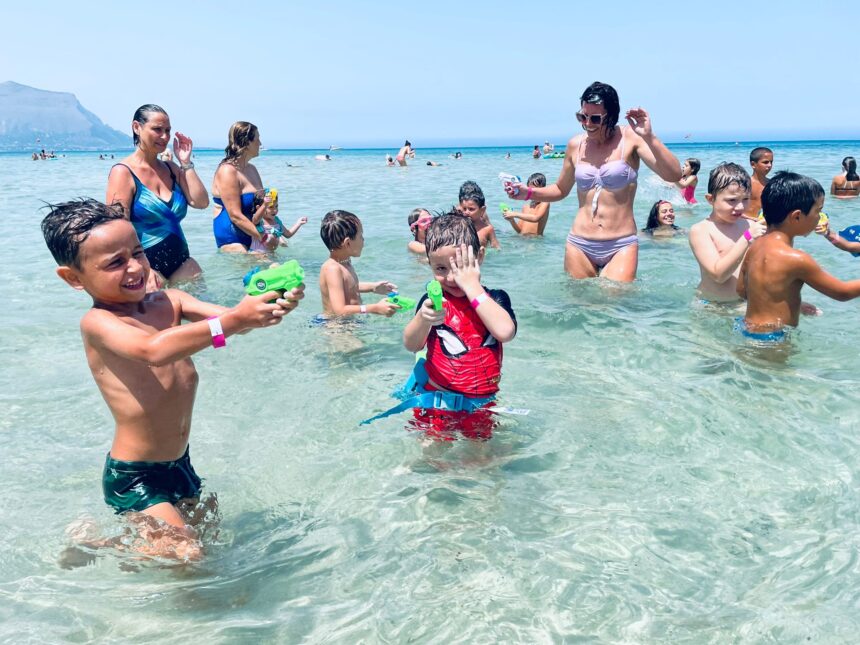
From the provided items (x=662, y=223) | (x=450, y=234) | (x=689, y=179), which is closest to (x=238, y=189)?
(x=450, y=234)

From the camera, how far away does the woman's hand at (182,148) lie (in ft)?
20.2

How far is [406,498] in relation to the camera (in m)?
3.48

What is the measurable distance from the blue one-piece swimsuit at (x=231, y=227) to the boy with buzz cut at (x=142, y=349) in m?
5.08

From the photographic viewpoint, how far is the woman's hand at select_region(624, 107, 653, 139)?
539cm

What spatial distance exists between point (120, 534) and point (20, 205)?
1759 centimetres

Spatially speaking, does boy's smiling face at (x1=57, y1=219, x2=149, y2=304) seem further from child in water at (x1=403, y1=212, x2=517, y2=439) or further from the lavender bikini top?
the lavender bikini top

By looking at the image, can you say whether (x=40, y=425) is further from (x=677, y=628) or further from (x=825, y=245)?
(x=825, y=245)

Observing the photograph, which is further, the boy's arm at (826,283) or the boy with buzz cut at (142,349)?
the boy's arm at (826,283)

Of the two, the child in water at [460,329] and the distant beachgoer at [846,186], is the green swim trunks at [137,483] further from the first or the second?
the distant beachgoer at [846,186]

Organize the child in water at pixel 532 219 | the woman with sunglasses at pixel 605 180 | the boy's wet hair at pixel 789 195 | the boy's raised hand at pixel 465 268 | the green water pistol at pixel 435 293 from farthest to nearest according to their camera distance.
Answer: the child in water at pixel 532 219 < the woman with sunglasses at pixel 605 180 < the boy's wet hair at pixel 789 195 < the boy's raised hand at pixel 465 268 < the green water pistol at pixel 435 293

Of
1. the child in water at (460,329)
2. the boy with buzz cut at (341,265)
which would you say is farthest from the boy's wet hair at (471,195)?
the child in water at (460,329)

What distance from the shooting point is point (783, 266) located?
4.79 m

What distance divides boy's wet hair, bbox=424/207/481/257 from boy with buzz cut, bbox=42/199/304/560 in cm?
96

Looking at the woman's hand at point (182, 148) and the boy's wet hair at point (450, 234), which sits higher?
the woman's hand at point (182, 148)
